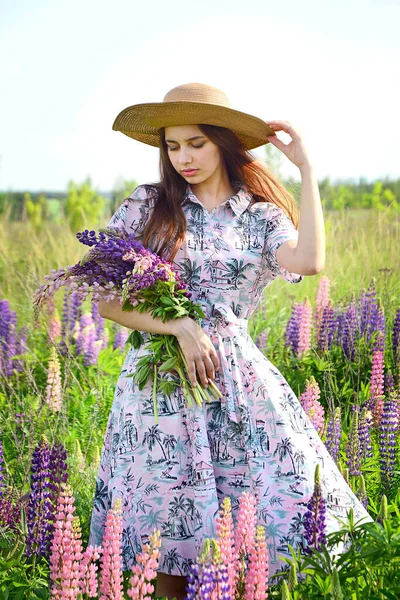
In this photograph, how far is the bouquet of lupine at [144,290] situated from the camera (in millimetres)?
2879

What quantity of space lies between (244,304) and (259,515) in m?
0.86

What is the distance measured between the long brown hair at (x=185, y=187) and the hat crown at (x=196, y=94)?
0.11m

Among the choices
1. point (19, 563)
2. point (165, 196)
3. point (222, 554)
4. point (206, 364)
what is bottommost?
point (19, 563)

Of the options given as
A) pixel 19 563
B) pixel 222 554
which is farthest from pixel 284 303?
pixel 222 554

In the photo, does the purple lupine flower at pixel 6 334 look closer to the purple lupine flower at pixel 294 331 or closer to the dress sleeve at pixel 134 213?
the purple lupine flower at pixel 294 331

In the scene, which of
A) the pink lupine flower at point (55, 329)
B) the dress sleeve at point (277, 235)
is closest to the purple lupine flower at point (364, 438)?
the dress sleeve at point (277, 235)

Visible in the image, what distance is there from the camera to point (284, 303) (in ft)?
24.2

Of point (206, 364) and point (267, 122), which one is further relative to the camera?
point (267, 122)

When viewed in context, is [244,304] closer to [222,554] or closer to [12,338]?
[222,554]

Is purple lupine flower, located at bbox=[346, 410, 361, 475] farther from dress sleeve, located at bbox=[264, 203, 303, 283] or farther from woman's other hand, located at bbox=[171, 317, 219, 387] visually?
woman's other hand, located at bbox=[171, 317, 219, 387]

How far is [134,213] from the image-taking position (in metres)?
3.29

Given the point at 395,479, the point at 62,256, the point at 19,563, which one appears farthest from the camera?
the point at 62,256

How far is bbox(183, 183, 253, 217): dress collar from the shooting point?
327cm

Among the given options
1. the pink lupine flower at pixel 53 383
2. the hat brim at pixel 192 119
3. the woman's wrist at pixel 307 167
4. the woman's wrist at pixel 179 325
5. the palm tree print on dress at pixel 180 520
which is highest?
the hat brim at pixel 192 119
